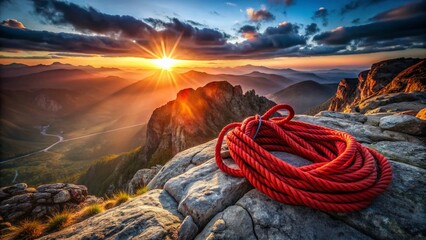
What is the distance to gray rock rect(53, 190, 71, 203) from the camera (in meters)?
14.5

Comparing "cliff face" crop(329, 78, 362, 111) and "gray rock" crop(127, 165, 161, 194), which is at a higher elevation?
"gray rock" crop(127, 165, 161, 194)

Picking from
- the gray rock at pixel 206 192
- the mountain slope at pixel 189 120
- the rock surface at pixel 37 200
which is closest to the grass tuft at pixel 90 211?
the gray rock at pixel 206 192

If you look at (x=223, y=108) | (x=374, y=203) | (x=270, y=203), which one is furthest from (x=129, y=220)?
(x=223, y=108)

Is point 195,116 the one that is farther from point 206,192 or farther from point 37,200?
point 206,192

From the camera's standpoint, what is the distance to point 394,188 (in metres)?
3.31

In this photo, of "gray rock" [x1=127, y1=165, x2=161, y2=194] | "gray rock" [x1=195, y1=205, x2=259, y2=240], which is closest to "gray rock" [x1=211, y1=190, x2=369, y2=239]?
"gray rock" [x1=195, y1=205, x2=259, y2=240]

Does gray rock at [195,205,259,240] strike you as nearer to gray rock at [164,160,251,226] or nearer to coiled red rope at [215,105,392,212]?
gray rock at [164,160,251,226]

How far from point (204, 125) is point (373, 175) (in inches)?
2882

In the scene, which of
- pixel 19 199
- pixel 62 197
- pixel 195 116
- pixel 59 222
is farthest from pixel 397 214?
pixel 195 116

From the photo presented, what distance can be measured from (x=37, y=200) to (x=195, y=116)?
65642 mm

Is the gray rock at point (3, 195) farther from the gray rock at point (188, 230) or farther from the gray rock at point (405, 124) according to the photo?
the gray rock at point (405, 124)

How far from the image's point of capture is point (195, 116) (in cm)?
A: 7894

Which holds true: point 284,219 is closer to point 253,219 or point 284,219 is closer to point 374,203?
point 253,219

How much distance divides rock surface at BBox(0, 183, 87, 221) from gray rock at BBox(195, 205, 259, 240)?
15.1m
